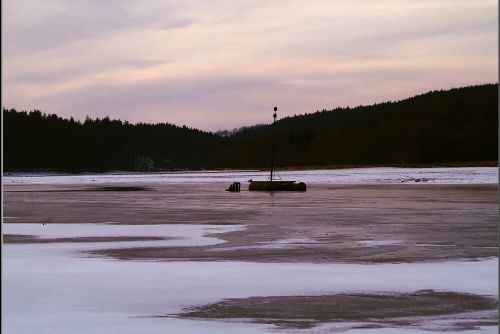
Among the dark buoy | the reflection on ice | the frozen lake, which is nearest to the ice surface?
the frozen lake

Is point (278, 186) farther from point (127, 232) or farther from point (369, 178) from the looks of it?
point (127, 232)

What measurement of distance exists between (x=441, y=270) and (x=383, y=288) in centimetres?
208

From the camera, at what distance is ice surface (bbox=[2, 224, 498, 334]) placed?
8.47m

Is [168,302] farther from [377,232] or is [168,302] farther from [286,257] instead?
[377,232]

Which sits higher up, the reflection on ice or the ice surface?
the ice surface

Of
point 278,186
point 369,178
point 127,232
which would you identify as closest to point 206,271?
point 127,232

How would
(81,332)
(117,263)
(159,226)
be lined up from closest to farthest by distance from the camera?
1. (81,332)
2. (117,263)
3. (159,226)

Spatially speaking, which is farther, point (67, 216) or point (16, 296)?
point (67, 216)

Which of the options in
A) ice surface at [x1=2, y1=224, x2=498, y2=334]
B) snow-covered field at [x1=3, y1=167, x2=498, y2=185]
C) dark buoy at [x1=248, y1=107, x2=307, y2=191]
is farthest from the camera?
snow-covered field at [x1=3, y1=167, x2=498, y2=185]

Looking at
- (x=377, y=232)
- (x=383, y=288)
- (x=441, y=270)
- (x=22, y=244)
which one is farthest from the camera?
(x=377, y=232)

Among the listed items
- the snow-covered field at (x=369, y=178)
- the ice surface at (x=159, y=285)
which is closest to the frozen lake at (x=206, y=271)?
the ice surface at (x=159, y=285)

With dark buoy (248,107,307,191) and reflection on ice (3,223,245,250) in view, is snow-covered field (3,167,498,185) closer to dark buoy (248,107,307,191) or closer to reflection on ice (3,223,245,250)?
dark buoy (248,107,307,191)

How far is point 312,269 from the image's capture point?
497 inches

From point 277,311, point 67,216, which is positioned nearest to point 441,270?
point 277,311
